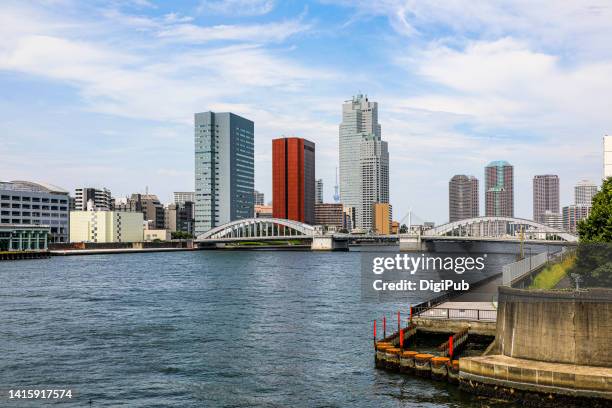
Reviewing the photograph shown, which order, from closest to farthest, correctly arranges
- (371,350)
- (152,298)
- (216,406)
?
(216,406), (371,350), (152,298)

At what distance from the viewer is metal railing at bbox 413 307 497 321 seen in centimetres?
4503

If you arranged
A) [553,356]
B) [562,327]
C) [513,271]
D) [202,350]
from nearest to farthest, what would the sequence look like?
[562,327]
[553,356]
[513,271]
[202,350]

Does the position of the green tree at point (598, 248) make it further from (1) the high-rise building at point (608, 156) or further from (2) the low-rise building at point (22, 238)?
(2) the low-rise building at point (22, 238)

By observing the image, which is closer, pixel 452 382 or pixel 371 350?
→ pixel 452 382

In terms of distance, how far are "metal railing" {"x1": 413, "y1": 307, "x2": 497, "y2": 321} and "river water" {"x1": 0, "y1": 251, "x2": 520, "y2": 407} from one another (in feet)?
15.9

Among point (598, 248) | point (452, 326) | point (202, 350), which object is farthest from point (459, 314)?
point (202, 350)

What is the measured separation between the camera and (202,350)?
44.0m

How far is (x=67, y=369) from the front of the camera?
37.9 meters

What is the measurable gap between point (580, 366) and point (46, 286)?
77207mm

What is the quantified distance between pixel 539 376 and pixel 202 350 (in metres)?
23.1

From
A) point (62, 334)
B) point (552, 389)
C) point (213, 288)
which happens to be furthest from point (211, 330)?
point (213, 288)

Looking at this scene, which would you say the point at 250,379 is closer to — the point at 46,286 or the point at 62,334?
the point at 62,334

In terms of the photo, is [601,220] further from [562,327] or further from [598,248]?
[562,327]

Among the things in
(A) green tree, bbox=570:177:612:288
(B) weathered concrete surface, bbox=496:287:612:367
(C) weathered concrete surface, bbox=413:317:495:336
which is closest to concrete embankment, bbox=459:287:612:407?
(B) weathered concrete surface, bbox=496:287:612:367
